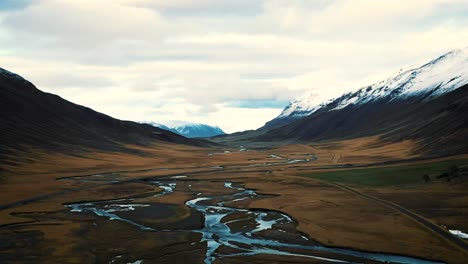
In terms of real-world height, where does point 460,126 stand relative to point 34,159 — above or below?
above

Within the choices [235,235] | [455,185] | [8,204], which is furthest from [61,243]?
[455,185]

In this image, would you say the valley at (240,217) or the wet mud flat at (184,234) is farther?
the valley at (240,217)

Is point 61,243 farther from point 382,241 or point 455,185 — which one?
point 455,185

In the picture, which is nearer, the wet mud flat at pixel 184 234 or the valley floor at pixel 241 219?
the wet mud flat at pixel 184 234

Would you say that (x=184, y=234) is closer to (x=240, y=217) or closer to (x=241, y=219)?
(x=241, y=219)

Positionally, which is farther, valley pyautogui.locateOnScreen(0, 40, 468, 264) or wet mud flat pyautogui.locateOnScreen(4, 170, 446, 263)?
valley pyautogui.locateOnScreen(0, 40, 468, 264)

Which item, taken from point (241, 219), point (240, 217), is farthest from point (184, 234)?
point (240, 217)

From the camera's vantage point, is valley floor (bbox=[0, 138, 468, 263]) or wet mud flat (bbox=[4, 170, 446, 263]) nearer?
wet mud flat (bbox=[4, 170, 446, 263])

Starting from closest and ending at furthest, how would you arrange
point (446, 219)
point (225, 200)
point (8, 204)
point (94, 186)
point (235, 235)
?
point (235, 235) → point (446, 219) → point (8, 204) → point (225, 200) → point (94, 186)
